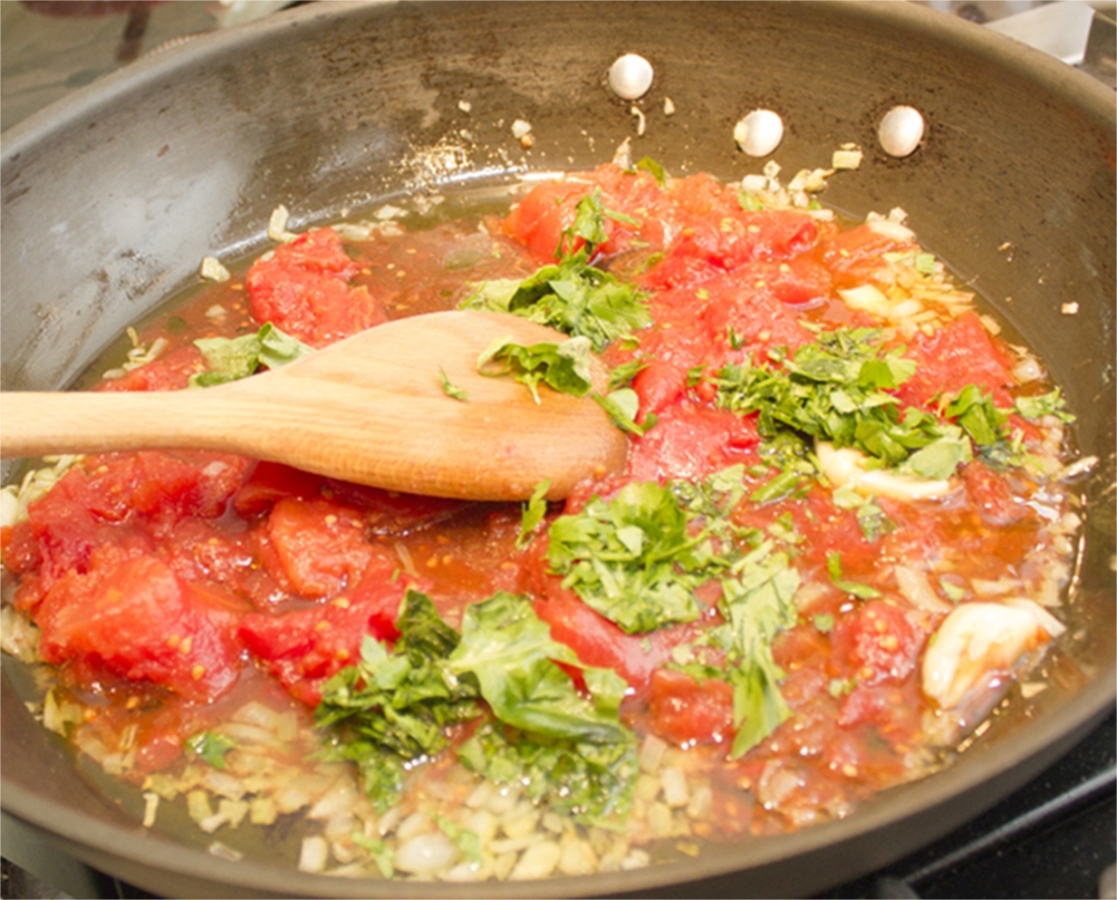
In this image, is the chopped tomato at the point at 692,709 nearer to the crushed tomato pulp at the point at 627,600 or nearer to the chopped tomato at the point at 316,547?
the crushed tomato pulp at the point at 627,600

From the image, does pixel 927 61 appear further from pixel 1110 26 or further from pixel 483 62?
pixel 483 62

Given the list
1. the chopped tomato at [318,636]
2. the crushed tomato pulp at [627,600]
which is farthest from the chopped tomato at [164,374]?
the chopped tomato at [318,636]

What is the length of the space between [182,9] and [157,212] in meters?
1.44

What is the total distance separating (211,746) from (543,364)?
142 centimetres

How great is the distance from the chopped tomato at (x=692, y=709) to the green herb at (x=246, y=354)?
1.62 m

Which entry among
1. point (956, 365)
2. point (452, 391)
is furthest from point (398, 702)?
point (956, 365)

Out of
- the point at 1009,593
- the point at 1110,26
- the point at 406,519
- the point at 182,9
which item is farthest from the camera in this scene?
the point at 182,9

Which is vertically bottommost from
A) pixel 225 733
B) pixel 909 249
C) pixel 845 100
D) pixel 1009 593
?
pixel 225 733

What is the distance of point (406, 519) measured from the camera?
2.73 m

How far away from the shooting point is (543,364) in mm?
2736

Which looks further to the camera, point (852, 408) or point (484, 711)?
point (852, 408)

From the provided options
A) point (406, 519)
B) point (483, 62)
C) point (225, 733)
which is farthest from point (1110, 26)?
point (225, 733)

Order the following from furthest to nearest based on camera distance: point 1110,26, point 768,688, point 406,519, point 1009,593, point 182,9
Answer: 1. point 182,9
2. point 1110,26
3. point 406,519
4. point 1009,593
5. point 768,688

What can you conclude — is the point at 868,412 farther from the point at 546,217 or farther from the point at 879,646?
the point at 546,217
